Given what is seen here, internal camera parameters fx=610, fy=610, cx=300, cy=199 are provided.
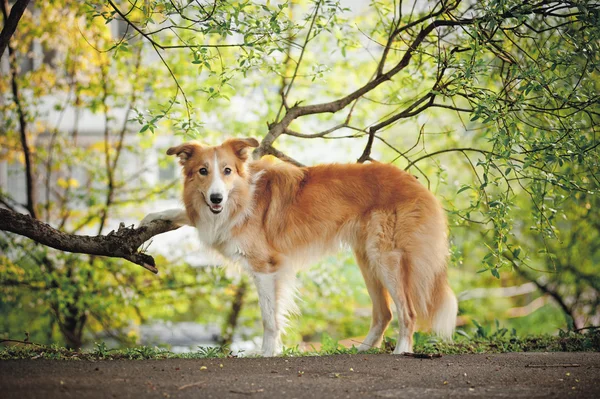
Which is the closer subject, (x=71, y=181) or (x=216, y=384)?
(x=216, y=384)

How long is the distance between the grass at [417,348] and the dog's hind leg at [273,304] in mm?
188

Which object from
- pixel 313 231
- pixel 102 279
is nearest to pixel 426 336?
pixel 313 231

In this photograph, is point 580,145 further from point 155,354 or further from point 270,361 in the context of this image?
point 155,354

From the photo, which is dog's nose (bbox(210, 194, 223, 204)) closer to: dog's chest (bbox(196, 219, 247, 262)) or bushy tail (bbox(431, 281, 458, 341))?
dog's chest (bbox(196, 219, 247, 262))

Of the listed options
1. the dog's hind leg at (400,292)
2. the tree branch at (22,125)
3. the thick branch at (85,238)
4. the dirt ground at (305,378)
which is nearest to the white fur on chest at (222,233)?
the thick branch at (85,238)

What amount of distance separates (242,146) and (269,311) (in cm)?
147

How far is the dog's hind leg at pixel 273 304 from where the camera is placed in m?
5.27

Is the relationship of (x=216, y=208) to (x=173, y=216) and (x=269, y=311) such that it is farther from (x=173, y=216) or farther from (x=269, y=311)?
(x=269, y=311)

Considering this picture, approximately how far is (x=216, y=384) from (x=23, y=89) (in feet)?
24.0

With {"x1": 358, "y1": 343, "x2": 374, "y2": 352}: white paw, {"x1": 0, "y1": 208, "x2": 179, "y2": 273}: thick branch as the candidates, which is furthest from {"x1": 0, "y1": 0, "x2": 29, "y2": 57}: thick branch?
{"x1": 358, "y1": 343, "x2": 374, "y2": 352}: white paw

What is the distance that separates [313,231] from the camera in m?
5.57

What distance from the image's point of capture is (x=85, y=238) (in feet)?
16.1

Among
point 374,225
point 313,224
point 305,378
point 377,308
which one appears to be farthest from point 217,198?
point 377,308

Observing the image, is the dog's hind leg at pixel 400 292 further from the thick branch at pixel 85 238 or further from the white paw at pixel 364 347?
the thick branch at pixel 85 238
